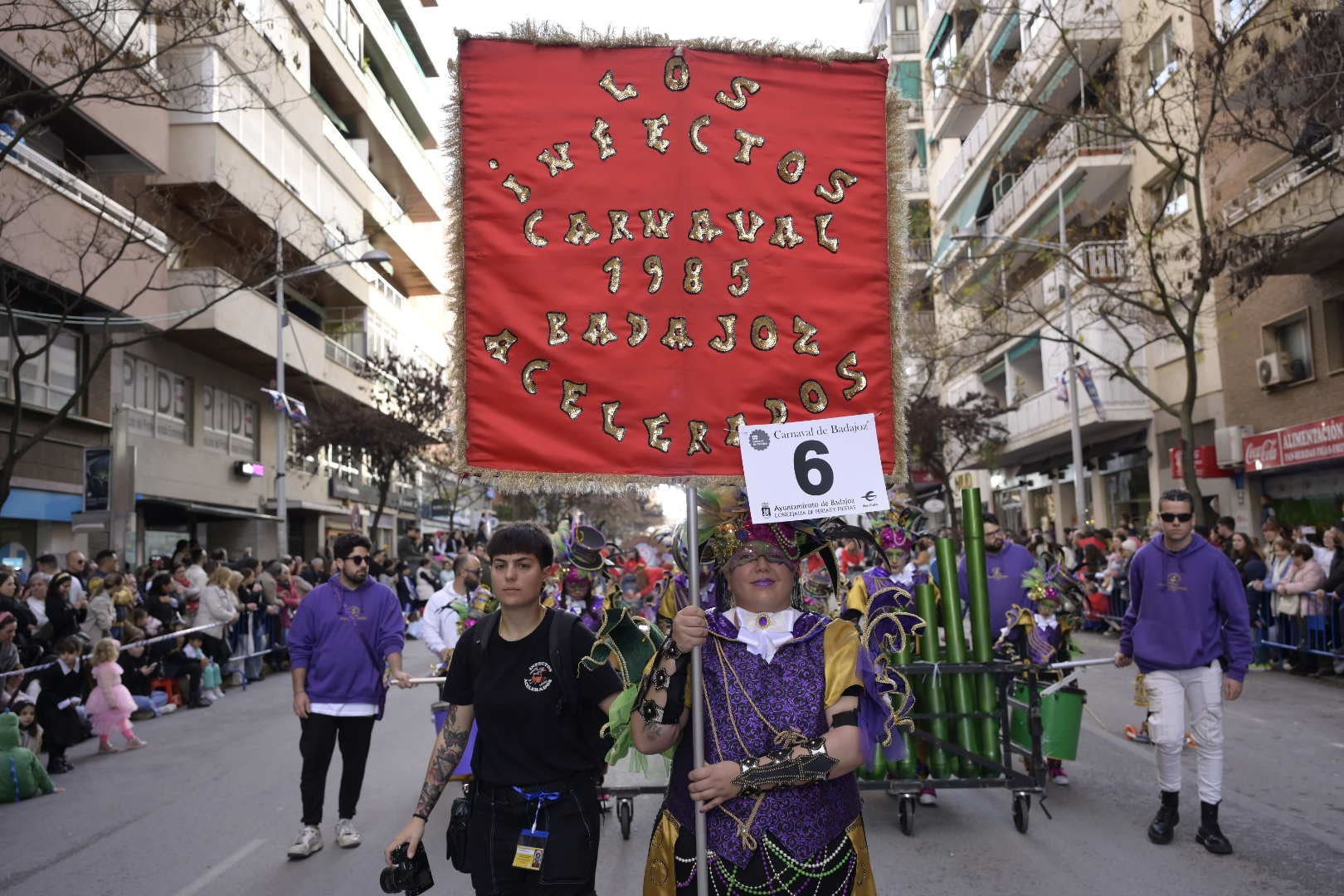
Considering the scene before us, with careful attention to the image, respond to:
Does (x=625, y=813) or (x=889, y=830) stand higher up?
(x=625, y=813)

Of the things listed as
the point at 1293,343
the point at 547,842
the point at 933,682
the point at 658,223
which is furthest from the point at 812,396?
the point at 1293,343

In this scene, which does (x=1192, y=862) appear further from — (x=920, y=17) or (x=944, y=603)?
(x=920, y=17)

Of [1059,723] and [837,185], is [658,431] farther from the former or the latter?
[1059,723]

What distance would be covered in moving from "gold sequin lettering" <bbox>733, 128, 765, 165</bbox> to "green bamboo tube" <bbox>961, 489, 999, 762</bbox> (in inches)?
146

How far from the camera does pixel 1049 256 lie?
89.4ft

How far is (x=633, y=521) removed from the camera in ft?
319

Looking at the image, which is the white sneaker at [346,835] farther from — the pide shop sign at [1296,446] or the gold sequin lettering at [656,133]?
the pide shop sign at [1296,446]

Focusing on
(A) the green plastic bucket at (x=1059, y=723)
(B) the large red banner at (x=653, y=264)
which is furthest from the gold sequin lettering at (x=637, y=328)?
(A) the green plastic bucket at (x=1059, y=723)

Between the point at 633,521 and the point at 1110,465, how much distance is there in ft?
220

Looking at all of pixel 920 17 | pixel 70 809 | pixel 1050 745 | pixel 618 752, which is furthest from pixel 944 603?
pixel 920 17

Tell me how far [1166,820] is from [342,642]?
5043mm

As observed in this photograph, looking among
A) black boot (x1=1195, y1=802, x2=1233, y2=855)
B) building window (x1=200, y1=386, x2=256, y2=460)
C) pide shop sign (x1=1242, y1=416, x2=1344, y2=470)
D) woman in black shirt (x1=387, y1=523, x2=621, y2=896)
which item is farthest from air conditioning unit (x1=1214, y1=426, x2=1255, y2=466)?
building window (x1=200, y1=386, x2=256, y2=460)

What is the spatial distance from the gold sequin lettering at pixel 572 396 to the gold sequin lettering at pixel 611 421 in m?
0.09

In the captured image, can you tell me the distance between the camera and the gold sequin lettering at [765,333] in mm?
4145
